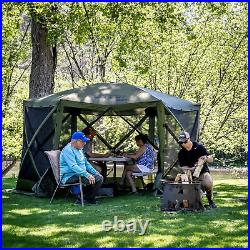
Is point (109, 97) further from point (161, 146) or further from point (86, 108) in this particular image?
point (161, 146)

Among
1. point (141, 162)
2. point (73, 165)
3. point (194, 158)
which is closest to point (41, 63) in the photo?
point (141, 162)

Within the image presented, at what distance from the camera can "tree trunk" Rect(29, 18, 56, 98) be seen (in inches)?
415

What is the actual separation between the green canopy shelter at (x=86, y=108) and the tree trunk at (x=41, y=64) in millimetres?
1633

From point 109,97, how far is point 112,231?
3.42m

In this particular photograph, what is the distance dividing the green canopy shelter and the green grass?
1086 millimetres

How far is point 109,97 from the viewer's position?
326 inches

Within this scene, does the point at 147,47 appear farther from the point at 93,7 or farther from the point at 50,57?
the point at 50,57

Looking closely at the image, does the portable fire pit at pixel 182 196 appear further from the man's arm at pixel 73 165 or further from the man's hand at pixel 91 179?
the man's arm at pixel 73 165

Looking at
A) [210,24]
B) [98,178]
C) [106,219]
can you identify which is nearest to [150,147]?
[98,178]

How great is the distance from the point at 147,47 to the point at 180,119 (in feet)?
18.0

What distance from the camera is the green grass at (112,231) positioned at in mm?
4863

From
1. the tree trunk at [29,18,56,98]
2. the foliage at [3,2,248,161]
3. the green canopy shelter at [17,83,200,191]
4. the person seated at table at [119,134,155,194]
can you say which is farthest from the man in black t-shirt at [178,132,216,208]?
the foliage at [3,2,248,161]

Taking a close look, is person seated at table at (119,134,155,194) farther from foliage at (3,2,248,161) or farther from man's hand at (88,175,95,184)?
foliage at (3,2,248,161)

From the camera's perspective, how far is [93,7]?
12.0 metres
